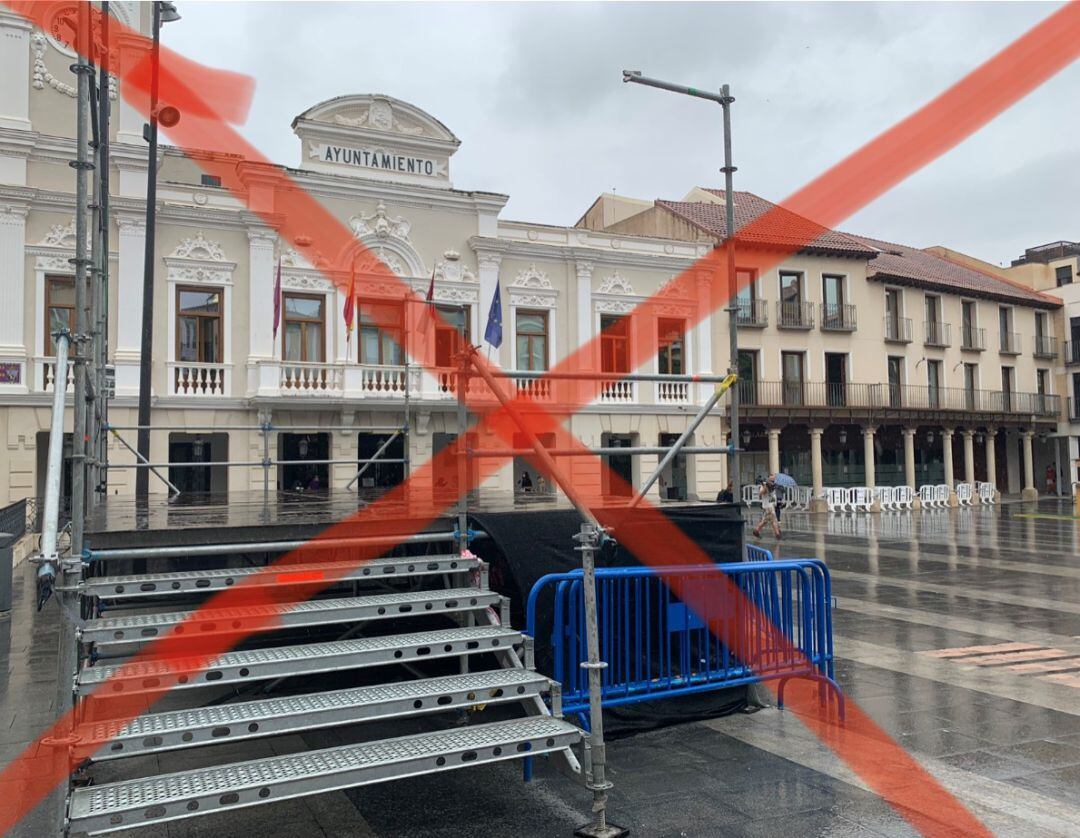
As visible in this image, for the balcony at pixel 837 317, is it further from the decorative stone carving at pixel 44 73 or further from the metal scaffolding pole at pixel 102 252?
the metal scaffolding pole at pixel 102 252

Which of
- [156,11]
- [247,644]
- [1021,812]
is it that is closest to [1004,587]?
[1021,812]

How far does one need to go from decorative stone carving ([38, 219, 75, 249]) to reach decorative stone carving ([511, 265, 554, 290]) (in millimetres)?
11397

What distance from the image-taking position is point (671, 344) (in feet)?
92.4

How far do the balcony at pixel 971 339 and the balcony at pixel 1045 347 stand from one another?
4.88 metres

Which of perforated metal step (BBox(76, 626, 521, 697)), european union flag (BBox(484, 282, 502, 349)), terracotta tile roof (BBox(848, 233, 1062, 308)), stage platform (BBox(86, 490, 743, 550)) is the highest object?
terracotta tile roof (BBox(848, 233, 1062, 308))

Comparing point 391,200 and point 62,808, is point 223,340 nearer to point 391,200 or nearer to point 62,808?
point 391,200

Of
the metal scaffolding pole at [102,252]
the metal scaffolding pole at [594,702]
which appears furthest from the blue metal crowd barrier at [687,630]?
the metal scaffolding pole at [102,252]

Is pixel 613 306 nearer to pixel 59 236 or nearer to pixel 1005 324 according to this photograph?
pixel 59 236

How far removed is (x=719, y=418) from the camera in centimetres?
2848

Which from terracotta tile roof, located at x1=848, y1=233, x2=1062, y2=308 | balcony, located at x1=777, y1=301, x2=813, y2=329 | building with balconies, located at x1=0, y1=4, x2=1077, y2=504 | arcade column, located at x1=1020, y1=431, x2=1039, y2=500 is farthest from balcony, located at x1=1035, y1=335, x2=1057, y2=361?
balcony, located at x1=777, y1=301, x2=813, y2=329

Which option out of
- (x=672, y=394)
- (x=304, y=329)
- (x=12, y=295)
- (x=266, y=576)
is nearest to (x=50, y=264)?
(x=12, y=295)

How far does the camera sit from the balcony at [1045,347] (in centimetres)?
4141

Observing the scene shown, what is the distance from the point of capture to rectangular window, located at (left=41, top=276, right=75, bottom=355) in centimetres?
2022

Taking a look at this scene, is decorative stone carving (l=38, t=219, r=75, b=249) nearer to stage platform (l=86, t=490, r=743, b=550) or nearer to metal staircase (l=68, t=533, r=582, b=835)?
stage platform (l=86, t=490, r=743, b=550)
